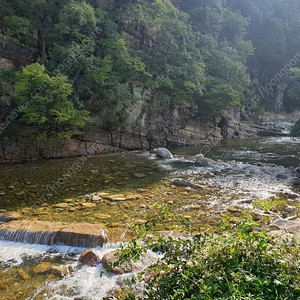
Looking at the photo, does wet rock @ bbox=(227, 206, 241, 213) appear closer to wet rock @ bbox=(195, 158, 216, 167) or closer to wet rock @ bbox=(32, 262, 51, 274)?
wet rock @ bbox=(32, 262, 51, 274)

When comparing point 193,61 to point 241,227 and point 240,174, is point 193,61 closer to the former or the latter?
point 240,174

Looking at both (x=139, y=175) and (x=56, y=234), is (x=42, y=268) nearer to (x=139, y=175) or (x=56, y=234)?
(x=56, y=234)

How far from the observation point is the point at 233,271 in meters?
2.24

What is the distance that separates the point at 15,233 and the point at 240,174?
10157 mm

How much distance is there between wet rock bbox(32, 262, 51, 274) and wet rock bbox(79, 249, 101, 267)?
630 mm

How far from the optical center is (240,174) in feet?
38.3

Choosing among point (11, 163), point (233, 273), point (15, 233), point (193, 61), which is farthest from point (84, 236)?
point (193, 61)

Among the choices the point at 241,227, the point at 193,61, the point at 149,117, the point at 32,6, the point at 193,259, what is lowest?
the point at 193,259

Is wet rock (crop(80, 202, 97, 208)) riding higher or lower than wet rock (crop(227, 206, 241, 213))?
lower

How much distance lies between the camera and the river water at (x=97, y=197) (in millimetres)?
4117

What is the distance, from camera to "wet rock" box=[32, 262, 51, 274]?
434 cm

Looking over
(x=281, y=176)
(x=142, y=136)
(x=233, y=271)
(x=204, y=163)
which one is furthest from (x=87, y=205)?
(x=142, y=136)

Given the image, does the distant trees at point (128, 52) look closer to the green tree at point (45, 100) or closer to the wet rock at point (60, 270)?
the green tree at point (45, 100)

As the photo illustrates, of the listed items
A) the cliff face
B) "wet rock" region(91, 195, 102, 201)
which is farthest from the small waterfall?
the cliff face
